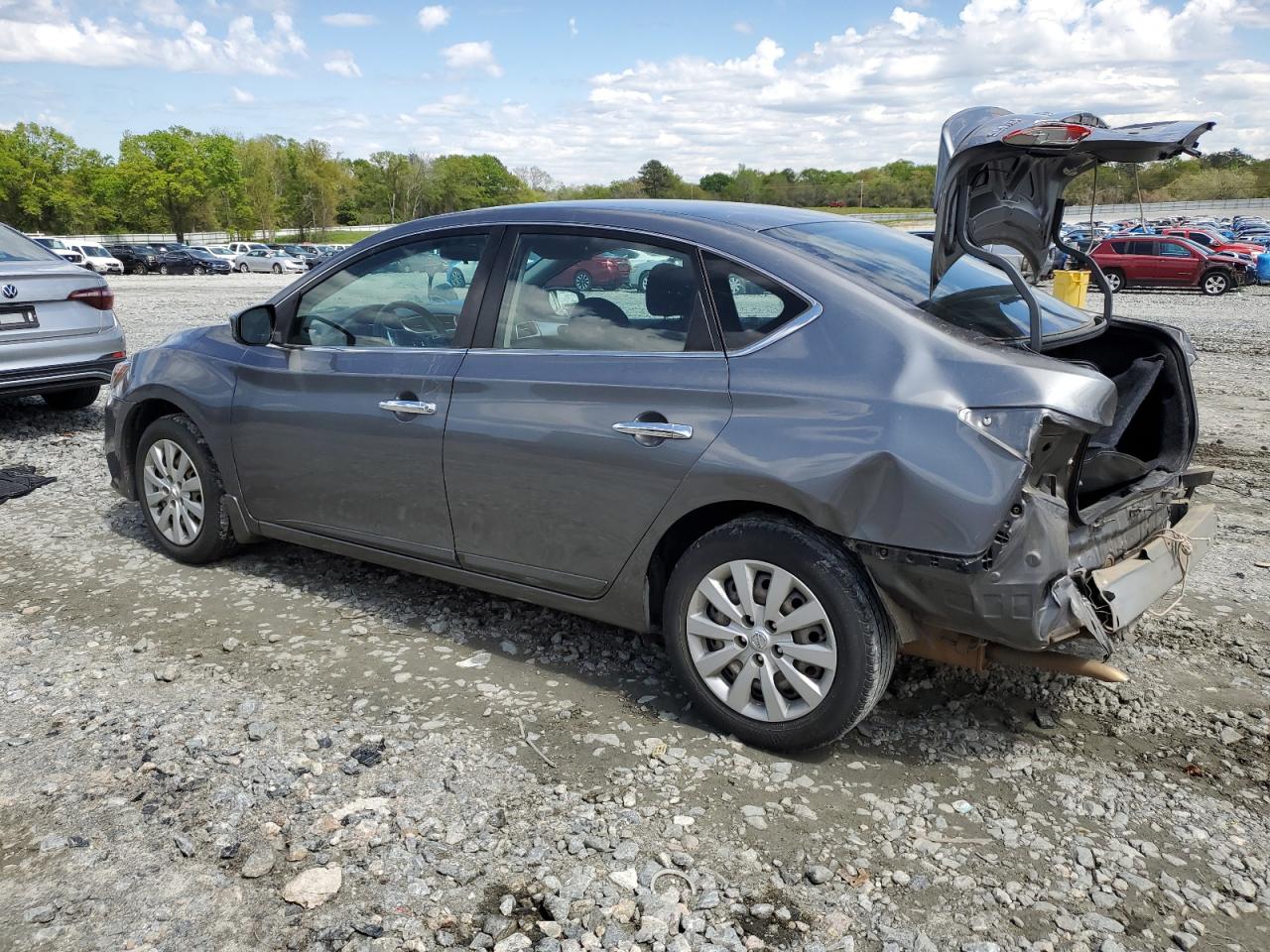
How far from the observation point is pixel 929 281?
3.61m

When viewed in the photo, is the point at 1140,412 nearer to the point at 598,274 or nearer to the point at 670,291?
the point at 670,291

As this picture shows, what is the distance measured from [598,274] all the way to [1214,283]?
2710 centimetres

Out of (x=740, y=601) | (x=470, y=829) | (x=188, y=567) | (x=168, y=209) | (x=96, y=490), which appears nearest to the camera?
(x=470, y=829)

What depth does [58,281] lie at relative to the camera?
8.16m

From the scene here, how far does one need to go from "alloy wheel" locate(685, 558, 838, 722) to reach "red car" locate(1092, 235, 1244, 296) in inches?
1005

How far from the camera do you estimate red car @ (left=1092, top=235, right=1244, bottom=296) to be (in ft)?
85.7

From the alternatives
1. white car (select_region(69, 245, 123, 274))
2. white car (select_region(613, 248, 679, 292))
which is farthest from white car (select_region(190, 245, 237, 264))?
white car (select_region(613, 248, 679, 292))

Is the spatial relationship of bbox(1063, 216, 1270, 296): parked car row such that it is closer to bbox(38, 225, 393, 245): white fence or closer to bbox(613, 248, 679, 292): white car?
bbox(613, 248, 679, 292): white car

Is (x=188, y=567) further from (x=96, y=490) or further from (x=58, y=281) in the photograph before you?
(x=58, y=281)

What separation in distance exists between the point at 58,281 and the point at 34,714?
5488 mm

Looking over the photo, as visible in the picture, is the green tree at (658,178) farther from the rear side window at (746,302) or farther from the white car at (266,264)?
the rear side window at (746,302)

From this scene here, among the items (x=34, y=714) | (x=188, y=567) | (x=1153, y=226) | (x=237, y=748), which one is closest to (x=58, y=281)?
(x=188, y=567)

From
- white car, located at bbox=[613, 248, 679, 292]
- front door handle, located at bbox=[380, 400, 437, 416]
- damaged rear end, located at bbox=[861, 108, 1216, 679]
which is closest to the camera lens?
damaged rear end, located at bbox=[861, 108, 1216, 679]

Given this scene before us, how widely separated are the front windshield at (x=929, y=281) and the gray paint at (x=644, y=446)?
0.14 meters
